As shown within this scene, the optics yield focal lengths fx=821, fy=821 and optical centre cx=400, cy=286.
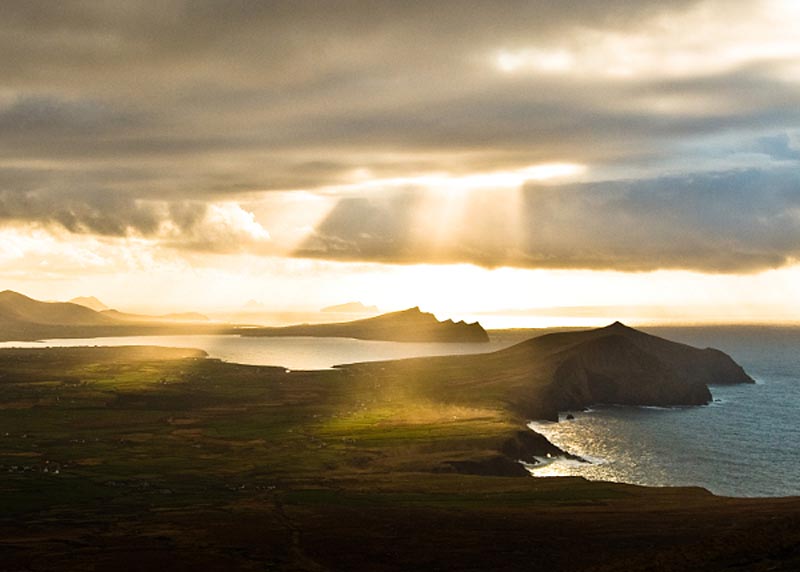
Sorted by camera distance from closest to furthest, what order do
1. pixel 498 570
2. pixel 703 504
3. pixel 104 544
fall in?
pixel 498 570 → pixel 104 544 → pixel 703 504

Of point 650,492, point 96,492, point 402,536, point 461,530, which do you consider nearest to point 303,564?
point 402,536

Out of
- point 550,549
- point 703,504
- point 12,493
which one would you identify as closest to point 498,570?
point 550,549

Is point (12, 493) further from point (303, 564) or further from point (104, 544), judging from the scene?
point (303, 564)

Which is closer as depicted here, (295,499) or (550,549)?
(550,549)

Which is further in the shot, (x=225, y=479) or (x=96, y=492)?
(x=225, y=479)

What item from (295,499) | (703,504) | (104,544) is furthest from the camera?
(295,499)

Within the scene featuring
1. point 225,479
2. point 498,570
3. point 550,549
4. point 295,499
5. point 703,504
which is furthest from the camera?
point 225,479

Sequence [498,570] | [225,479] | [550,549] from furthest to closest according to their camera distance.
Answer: [225,479], [550,549], [498,570]

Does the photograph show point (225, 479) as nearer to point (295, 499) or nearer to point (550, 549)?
point (295, 499)
